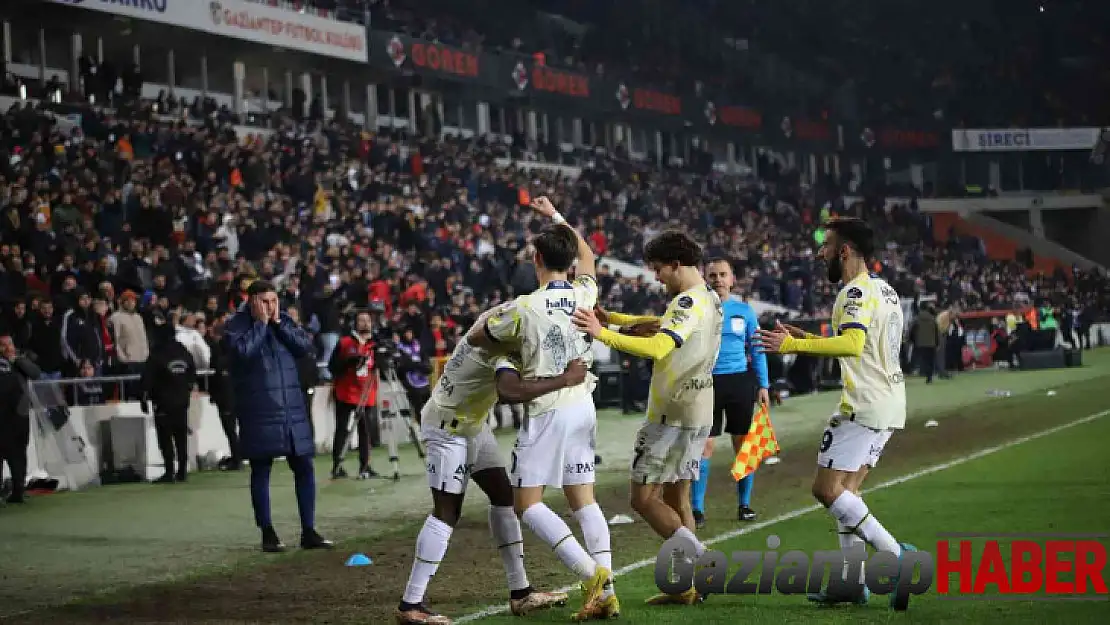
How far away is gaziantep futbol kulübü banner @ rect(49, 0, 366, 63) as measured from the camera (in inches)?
1307

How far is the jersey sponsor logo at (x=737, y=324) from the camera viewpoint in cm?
1177

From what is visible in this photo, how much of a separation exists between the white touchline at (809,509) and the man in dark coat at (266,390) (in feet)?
9.18

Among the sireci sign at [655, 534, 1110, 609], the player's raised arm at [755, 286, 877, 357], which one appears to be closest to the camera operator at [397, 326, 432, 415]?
the sireci sign at [655, 534, 1110, 609]

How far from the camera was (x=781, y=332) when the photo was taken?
7.60 m

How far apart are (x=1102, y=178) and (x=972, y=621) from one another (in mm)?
68559

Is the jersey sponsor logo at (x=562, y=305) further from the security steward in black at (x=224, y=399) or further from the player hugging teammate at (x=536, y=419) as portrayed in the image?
the security steward in black at (x=224, y=399)

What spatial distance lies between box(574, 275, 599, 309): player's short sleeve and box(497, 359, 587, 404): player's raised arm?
35 centimetres

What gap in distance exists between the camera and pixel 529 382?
734 cm

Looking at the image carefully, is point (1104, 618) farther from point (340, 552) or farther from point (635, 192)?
point (635, 192)

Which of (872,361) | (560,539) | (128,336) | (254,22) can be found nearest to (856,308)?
(872,361)

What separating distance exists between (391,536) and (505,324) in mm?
5143

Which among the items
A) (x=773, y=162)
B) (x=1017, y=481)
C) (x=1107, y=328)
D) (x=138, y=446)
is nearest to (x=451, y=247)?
(x=138, y=446)

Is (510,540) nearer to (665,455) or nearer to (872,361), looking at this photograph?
(665,455)

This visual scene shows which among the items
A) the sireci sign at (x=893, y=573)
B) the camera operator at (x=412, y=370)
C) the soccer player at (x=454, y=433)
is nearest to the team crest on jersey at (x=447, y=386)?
the soccer player at (x=454, y=433)
